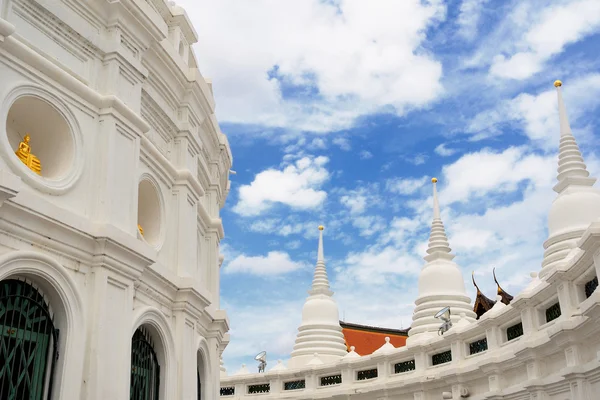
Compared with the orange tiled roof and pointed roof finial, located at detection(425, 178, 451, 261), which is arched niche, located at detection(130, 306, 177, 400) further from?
the orange tiled roof

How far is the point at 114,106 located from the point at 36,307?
13.6 feet

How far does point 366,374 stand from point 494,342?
327 inches

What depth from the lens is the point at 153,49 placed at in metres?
15.4

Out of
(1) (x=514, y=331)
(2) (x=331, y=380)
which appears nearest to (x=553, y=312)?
(1) (x=514, y=331)

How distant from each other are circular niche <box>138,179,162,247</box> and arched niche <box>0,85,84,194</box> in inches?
117

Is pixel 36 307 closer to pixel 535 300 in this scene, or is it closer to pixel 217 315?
pixel 217 315

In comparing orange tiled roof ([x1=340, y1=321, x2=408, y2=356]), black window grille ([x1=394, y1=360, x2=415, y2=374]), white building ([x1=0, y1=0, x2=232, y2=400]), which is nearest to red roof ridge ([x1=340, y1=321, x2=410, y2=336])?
orange tiled roof ([x1=340, y1=321, x2=408, y2=356])

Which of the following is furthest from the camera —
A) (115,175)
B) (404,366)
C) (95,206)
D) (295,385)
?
(295,385)

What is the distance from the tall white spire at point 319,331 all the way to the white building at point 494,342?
0.21ft

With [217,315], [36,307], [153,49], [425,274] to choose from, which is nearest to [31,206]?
[36,307]

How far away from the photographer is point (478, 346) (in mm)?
25328

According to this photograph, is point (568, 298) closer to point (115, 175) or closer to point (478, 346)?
point (478, 346)

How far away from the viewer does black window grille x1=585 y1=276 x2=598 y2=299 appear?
57.6 ft

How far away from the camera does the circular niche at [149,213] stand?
15.9 meters
